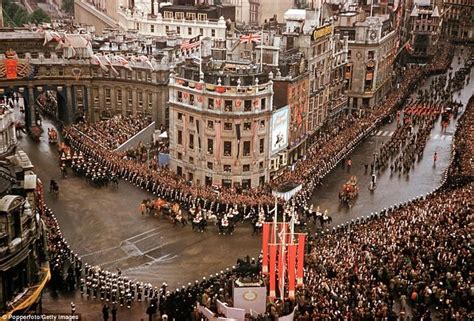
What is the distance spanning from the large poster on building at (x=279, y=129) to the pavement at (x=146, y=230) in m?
6.46

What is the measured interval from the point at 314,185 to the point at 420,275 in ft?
85.1

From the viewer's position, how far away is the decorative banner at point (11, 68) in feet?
268

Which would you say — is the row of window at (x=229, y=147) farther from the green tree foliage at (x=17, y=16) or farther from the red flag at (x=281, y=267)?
the green tree foliage at (x=17, y=16)

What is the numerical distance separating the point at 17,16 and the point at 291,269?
14403 centimetres

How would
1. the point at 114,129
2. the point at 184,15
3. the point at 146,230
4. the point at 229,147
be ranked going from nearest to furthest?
the point at 146,230 → the point at 229,147 → the point at 114,129 → the point at 184,15

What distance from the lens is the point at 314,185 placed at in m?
67.2

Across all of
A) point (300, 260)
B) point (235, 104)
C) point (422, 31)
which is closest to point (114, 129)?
point (235, 104)

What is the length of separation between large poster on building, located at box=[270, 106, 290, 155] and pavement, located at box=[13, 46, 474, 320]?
646cm

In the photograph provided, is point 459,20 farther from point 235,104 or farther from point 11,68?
point 11,68

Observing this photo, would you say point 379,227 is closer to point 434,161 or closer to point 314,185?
point 314,185

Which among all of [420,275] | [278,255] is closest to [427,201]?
[420,275]

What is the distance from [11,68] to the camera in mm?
82000

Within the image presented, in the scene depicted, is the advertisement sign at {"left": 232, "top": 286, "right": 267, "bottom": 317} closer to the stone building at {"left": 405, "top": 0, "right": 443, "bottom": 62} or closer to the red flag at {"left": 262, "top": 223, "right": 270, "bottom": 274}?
the red flag at {"left": 262, "top": 223, "right": 270, "bottom": 274}

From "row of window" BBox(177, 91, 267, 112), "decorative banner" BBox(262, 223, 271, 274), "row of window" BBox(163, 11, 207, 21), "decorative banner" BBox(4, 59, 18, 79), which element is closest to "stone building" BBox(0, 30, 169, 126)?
"decorative banner" BBox(4, 59, 18, 79)
